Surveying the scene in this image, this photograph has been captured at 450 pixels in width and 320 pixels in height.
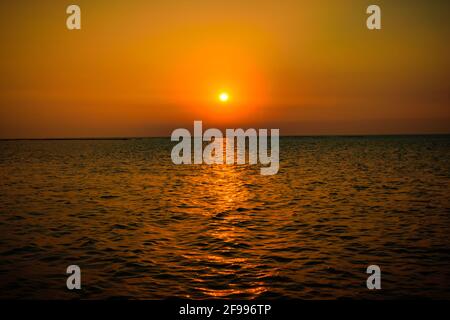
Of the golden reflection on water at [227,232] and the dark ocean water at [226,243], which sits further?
the dark ocean water at [226,243]

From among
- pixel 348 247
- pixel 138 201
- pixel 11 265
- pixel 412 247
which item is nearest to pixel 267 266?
pixel 348 247

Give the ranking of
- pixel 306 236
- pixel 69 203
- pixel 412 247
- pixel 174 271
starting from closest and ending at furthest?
1. pixel 174 271
2. pixel 412 247
3. pixel 306 236
4. pixel 69 203

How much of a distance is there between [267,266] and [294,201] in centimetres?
1602

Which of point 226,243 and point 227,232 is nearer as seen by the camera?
point 226,243

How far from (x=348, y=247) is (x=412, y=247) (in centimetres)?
264

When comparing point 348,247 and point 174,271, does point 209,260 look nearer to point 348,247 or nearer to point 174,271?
point 174,271

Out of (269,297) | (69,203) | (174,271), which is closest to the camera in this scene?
(269,297)

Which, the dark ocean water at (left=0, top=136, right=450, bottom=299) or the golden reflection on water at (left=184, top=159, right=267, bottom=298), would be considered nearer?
the golden reflection on water at (left=184, top=159, right=267, bottom=298)

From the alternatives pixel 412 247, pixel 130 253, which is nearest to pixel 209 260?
pixel 130 253

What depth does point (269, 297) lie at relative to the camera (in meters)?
13.0

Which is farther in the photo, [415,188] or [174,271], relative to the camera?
[415,188]

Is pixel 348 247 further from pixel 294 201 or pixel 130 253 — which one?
pixel 294 201

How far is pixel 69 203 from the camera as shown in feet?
103
